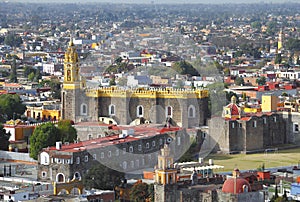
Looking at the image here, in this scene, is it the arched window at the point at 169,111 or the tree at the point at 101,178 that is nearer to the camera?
the tree at the point at 101,178

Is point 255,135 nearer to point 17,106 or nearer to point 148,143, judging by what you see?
point 148,143

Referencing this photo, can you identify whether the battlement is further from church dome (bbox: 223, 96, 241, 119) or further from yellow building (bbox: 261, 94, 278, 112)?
yellow building (bbox: 261, 94, 278, 112)

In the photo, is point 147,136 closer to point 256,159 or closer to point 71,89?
point 256,159

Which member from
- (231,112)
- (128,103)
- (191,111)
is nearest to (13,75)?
(128,103)

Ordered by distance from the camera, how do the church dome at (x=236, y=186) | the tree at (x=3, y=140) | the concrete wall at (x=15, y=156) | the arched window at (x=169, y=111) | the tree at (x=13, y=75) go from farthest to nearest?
the tree at (x=13, y=75) → the arched window at (x=169, y=111) → the tree at (x=3, y=140) → the concrete wall at (x=15, y=156) → the church dome at (x=236, y=186)

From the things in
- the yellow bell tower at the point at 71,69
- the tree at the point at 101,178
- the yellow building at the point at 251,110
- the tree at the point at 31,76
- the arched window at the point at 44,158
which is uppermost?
the yellow bell tower at the point at 71,69

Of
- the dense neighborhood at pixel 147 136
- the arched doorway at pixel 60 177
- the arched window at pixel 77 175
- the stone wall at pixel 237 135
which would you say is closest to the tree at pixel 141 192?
the dense neighborhood at pixel 147 136

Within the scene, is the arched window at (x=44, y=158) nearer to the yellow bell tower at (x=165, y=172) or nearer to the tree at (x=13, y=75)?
the yellow bell tower at (x=165, y=172)

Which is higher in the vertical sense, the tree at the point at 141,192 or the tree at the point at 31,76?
the tree at the point at 31,76
